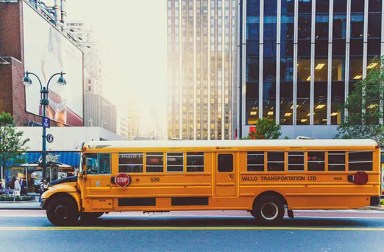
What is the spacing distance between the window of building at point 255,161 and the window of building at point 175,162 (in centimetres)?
213

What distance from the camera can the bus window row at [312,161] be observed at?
33.0ft

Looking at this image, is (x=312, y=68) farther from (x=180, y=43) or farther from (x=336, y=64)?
(x=180, y=43)

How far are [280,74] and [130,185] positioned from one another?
90.6 ft

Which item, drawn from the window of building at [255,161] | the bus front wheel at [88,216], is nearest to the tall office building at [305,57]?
the window of building at [255,161]

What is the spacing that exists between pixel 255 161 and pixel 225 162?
0.95 meters

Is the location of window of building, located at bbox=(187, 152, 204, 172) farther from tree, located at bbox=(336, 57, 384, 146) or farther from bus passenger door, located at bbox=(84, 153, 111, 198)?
tree, located at bbox=(336, 57, 384, 146)

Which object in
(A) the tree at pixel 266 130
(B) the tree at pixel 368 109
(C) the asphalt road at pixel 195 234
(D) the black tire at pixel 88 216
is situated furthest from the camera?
(A) the tree at pixel 266 130

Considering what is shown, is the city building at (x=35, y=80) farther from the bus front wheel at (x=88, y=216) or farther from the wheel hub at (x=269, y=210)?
the wheel hub at (x=269, y=210)

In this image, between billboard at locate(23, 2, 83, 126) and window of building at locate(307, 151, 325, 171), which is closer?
window of building at locate(307, 151, 325, 171)

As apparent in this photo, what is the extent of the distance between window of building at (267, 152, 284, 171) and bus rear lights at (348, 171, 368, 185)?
2.17 meters

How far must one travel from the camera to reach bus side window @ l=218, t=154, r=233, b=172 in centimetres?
1011

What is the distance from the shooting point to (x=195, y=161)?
33.1ft

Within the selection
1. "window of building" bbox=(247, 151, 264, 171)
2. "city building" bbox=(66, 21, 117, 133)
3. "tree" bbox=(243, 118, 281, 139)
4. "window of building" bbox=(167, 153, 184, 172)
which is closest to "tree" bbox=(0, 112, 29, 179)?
"window of building" bbox=(167, 153, 184, 172)

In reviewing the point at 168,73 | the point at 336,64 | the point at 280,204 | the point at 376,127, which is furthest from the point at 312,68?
the point at 168,73
